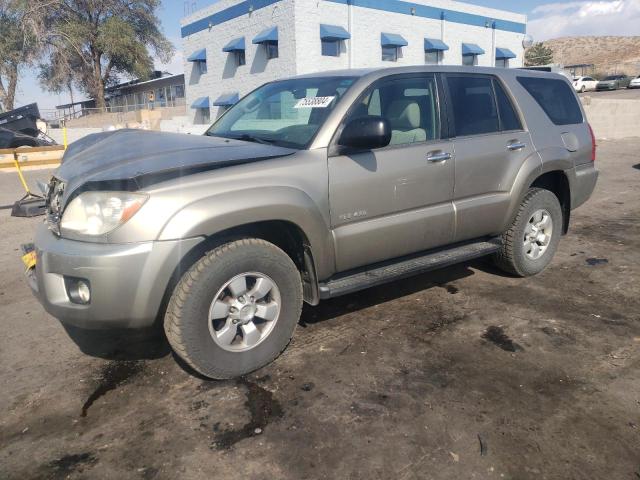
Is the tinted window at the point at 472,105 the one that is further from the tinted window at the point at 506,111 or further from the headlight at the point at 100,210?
the headlight at the point at 100,210

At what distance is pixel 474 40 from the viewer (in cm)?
2727

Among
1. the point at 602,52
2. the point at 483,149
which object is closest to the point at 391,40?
the point at 483,149

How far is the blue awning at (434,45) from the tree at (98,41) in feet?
75.0

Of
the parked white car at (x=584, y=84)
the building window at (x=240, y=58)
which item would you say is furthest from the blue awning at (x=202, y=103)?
the parked white car at (x=584, y=84)

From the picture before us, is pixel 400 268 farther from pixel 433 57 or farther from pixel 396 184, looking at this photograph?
pixel 433 57

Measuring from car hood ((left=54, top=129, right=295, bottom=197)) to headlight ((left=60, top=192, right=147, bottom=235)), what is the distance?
0.22 ft

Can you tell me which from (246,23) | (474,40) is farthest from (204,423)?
(474,40)

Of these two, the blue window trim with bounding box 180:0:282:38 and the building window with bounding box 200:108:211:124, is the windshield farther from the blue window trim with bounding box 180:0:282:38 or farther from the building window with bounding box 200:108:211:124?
the building window with bounding box 200:108:211:124

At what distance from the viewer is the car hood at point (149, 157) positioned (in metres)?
2.69

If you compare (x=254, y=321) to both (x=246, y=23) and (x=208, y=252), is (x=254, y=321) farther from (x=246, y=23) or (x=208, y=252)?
(x=246, y=23)

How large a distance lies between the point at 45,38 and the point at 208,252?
38.8 metres

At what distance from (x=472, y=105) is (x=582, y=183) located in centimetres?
160

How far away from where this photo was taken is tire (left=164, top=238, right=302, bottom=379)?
2758 mm

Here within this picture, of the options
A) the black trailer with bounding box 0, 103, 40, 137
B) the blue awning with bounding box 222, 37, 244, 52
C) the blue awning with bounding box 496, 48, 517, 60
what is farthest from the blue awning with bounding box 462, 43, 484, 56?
the black trailer with bounding box 0, 103, 40, 137
